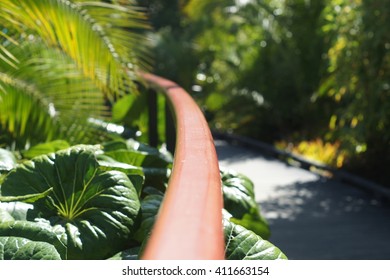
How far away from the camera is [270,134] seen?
14367 millimetres

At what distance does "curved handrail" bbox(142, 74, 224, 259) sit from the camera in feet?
4.34

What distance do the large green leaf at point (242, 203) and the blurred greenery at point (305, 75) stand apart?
4341mm

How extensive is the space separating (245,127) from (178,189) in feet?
43.6

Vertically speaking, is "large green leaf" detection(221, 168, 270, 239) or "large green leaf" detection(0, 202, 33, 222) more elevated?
"large green leaf" detection(0, 202, 33, 222)

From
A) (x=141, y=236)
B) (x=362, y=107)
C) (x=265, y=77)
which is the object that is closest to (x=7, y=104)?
(x=141, y=236)

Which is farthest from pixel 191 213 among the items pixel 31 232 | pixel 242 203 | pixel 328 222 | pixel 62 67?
pixel 328 222

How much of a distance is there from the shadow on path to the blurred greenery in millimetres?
740

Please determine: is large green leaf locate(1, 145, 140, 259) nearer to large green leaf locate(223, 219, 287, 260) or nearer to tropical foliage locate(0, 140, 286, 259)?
tropical foliage locate(0, 140, 286, 259)

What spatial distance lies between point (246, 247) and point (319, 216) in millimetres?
4711

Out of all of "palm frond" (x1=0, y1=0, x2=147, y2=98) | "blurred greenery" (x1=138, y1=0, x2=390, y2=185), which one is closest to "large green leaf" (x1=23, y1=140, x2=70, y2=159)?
"palm frond" (x1=0, y1=0, x2=147, y2=98)

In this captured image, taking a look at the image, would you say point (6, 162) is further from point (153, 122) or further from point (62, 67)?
point (153, 122)

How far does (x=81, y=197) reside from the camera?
11.0ft

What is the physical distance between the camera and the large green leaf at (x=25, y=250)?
100 inches
